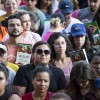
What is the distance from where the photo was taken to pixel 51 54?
8.29 metres

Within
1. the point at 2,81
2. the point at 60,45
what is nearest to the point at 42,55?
the point at 60,45

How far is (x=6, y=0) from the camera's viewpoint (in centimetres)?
1036

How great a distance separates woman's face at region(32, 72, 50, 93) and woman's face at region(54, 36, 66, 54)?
1139 millimetres

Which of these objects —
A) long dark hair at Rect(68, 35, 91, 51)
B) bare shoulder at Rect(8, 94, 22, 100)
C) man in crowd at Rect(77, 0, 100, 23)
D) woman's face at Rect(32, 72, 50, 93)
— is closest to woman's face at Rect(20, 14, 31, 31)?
long dark hair at Rect(68, 35, 91, 51)

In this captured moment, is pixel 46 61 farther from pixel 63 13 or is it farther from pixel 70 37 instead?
pixel 63 13

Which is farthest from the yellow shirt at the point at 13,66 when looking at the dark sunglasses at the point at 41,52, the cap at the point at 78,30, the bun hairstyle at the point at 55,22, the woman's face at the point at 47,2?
the woman's face at the point at 47,2

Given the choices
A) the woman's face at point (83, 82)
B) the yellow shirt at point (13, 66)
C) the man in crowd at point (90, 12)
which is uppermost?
the man in crowd at point (90, 12)

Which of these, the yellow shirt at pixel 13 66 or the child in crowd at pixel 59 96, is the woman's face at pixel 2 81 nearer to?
the child in crowd at pixel 59 96

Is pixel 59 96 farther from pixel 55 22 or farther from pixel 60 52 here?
pixel 55 22

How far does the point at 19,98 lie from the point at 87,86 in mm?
960

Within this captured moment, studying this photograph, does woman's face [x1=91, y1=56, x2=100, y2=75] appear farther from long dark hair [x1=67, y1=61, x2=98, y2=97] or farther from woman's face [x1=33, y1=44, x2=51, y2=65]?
woman's face [x1=33, y1=44, x2=51, y2=65]

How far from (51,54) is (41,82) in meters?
1.23

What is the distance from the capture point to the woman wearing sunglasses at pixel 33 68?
7.61m

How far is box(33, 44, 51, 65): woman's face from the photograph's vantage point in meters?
7.70
